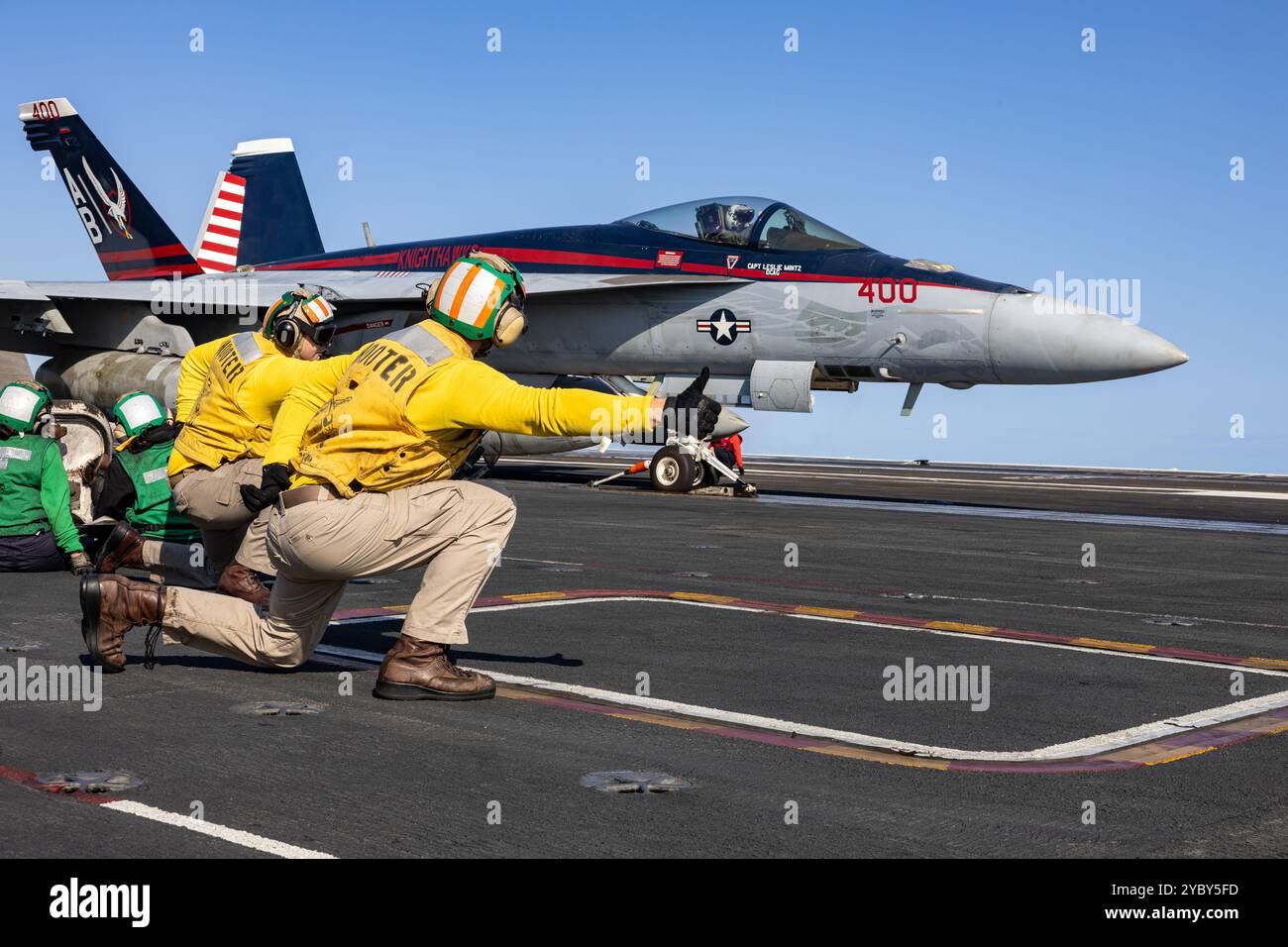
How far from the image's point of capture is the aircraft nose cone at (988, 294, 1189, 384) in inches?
687

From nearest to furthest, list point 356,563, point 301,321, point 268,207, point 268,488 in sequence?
point 356,563
point 268,488
point 301,321
point 268,207

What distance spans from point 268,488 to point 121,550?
9.21ft

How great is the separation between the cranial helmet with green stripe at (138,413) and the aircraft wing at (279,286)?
11.0 meters

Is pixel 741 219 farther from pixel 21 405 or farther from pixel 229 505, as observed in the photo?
pixel 229 505

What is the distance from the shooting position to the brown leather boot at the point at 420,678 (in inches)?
247

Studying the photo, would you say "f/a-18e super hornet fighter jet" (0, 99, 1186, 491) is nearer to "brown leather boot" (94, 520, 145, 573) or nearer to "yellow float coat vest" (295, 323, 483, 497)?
"brown leather boot" (94, 520, 145, 573)

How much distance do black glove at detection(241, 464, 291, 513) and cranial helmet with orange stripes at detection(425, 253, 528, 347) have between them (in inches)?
57.6

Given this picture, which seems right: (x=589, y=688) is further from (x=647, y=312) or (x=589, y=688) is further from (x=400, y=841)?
(x=647, y=312)

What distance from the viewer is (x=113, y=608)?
21.3ft

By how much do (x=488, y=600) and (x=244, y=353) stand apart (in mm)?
2467

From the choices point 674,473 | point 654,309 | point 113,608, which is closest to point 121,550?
point 113,608

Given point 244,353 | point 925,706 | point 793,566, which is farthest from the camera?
point 793,566
